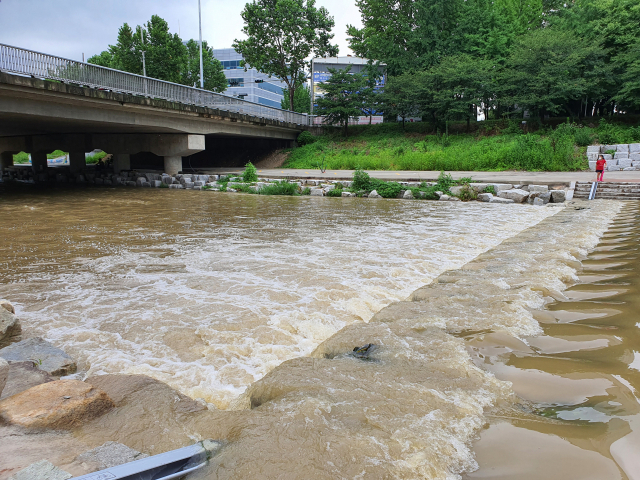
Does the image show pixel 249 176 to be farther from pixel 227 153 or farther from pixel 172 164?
pixel 227 153

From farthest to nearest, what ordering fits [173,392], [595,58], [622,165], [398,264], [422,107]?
[422,107]
[595,58]
[622,165]
[398,264]
[173,392]

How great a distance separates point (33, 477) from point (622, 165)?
27.7 meters

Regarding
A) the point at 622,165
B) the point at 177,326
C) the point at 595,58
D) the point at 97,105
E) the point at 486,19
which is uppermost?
the point at 486,19

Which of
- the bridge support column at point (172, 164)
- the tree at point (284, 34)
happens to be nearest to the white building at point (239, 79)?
the tree at point (284, 34)

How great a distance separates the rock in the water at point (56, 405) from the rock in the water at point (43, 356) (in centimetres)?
72

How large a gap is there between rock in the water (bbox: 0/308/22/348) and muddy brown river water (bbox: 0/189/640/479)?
0.89ft

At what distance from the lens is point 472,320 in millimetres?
3957

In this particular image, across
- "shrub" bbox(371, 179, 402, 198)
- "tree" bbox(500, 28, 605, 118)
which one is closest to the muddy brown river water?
"shrub" bbox(371, 179, 402, 198)

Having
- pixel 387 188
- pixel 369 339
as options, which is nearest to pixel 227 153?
pixel 387 188

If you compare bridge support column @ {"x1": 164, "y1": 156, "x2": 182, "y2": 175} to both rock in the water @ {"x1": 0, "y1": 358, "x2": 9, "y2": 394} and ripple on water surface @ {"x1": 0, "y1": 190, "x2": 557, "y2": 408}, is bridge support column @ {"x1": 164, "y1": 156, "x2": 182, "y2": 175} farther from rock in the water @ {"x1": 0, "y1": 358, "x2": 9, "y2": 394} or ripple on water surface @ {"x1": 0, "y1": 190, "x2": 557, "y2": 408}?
rock in the water @ {"x1": 0, "y1": 358, "x2": 9, "y2": 394}

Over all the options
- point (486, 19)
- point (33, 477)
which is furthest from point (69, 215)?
point (486, 19)

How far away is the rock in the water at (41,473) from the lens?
1.84m

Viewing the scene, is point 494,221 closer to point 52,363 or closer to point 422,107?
point 52,363

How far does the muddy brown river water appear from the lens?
217 cm
